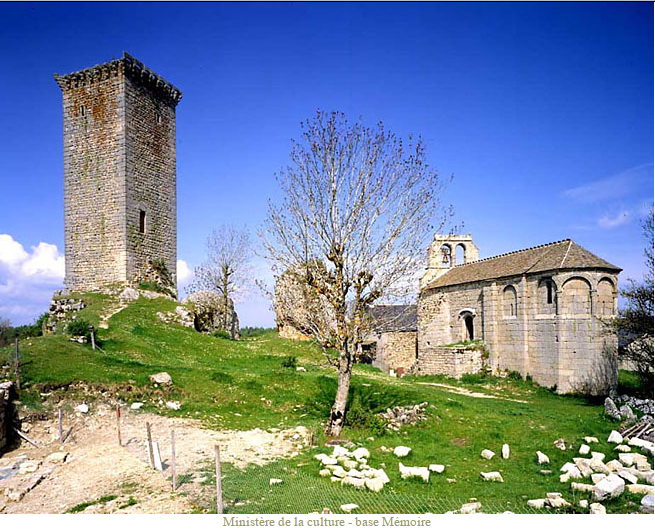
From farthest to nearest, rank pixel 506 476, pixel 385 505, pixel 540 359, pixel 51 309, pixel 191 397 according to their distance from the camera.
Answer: pixel 51 309, pixel 540 359, pixel 191 397, pixel 506 476, pixel 385 505

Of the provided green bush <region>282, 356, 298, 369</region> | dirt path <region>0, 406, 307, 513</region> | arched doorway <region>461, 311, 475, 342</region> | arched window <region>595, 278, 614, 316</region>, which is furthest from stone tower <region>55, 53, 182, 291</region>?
arched window <region>595, 278, 614, 316</region>

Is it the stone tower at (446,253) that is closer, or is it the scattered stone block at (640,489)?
the scattered stone block at (640,489)

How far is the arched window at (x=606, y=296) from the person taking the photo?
19.9 metres

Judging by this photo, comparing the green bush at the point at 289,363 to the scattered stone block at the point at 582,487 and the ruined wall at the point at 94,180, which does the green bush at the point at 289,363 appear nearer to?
the ruined wall at the point at 94,180

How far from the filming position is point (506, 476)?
922 centimetres

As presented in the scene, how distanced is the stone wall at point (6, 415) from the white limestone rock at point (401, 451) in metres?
8.88

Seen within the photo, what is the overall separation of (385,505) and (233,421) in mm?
6300

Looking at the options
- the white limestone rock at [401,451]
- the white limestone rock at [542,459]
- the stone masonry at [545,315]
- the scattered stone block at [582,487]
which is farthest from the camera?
the stone masonry at [545,315]

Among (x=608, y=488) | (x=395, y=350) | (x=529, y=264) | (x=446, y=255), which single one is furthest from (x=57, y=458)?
(x=446, y=255)

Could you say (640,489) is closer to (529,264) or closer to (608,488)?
(608,488)

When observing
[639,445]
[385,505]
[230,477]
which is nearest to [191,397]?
[230,477]

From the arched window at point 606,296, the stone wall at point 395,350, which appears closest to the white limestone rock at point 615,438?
the arched window at point 606,296
